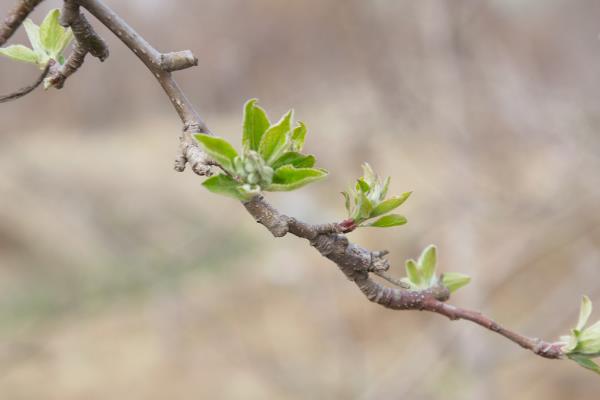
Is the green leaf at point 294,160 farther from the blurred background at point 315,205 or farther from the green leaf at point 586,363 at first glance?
the blurred background at point 315,205

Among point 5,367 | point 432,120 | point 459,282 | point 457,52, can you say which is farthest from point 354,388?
point 459,282

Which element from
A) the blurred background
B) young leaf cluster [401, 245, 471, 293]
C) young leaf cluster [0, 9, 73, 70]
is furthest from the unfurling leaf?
the blurred background

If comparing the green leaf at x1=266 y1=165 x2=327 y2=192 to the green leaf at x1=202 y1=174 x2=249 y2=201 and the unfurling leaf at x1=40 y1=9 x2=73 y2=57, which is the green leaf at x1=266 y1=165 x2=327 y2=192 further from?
the unfurling leaf at x1=40 y1=9 x2=73 y2=57

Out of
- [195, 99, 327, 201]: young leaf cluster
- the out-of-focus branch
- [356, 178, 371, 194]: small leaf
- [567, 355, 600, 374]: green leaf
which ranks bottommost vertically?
[567, 355, 600, 374]: green leaf

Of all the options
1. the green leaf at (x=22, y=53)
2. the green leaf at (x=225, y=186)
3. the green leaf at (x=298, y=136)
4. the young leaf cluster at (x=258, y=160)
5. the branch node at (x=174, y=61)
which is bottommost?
the green leaf at (x=225, y=186)

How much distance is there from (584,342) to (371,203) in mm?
184

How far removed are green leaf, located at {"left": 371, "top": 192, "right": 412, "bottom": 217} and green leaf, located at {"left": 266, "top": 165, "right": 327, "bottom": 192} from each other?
73 mm

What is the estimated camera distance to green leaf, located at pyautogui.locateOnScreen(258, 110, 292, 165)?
0.34 metres

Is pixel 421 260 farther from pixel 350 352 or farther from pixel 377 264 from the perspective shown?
pixel 350 352

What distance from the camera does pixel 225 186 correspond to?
32 cm

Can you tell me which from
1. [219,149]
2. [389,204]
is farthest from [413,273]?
[219,149]

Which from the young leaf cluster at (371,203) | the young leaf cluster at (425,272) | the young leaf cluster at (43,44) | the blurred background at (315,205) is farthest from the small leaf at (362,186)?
the blurred background at (315,205)

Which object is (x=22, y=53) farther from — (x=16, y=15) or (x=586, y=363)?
(x=586, y=363)

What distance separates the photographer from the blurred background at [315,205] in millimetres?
1998
